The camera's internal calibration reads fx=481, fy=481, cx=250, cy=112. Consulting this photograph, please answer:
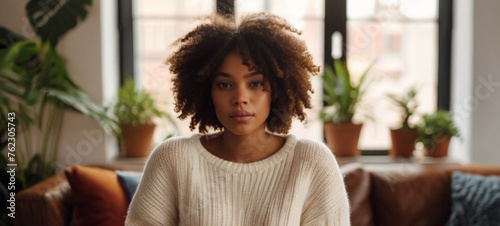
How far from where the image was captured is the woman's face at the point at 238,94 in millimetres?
1013

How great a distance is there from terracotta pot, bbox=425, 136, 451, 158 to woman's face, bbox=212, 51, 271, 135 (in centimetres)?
198

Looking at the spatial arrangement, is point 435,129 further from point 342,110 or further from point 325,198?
point 325,198

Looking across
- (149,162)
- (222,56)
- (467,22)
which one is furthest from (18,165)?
(467,22)

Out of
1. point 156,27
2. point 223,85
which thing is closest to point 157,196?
point 223,85

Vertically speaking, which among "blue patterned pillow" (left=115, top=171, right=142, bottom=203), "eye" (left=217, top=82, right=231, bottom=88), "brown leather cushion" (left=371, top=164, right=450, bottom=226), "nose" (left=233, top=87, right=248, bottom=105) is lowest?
"brown leather cushion" (left=371, top=164, right=450, bottom=226)

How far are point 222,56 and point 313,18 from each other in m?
2.05

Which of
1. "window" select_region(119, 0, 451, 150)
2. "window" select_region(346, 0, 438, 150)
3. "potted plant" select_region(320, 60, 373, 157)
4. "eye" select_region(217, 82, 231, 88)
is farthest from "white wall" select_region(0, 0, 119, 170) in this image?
"eye" select_region(217, 82, 231, 88)

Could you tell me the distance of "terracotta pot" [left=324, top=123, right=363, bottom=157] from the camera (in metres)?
2.70

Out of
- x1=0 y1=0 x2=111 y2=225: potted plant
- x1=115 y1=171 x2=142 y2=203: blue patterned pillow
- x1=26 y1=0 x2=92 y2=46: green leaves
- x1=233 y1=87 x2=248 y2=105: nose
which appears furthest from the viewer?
x1=26 y1=0 x2=92 y2=46: green leaves

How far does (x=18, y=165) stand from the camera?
7.98 feet

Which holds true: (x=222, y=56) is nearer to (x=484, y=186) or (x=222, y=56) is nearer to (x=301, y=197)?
(x=301, y=197)

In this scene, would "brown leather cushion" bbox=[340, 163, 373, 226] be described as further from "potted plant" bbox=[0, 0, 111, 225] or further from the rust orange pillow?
"potted plant" bbox=[0, 0, 111, 225]

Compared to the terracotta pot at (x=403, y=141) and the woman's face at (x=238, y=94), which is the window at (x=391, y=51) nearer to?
the terracotta pot at (x=403, y=141)

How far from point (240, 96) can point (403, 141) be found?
1.99 metres
